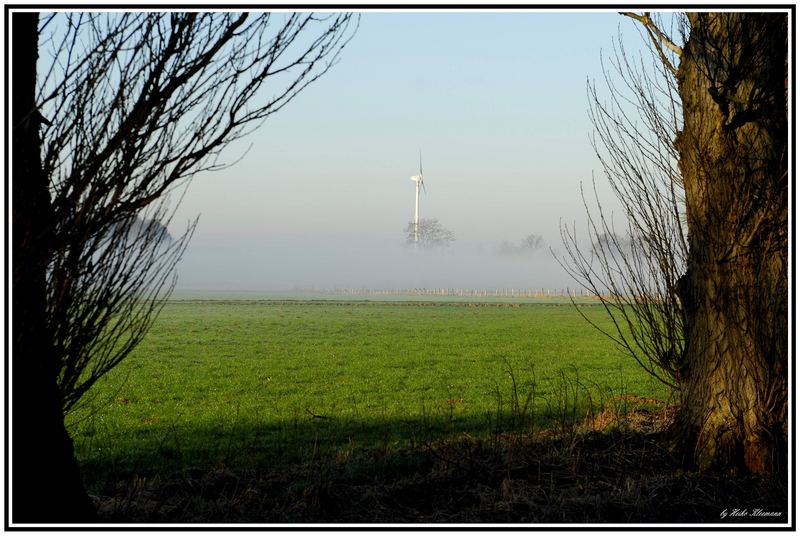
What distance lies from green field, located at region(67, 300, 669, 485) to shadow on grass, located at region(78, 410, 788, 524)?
1.37ft

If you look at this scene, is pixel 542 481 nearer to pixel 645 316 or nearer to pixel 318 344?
pixel 645 316

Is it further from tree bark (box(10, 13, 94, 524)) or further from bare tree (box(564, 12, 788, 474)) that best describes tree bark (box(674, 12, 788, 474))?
tree bark (box(10, 13, 94, 524))

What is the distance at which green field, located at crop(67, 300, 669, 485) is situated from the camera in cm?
1100

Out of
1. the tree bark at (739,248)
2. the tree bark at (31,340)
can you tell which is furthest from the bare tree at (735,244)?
the tree bark at (31,340)

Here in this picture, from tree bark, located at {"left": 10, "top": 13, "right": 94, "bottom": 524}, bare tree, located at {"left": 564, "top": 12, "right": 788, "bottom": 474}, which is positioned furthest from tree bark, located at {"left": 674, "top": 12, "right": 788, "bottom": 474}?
tree bark, located at {"left": 10, "top": 13, "right": 94, "bottom": 524}

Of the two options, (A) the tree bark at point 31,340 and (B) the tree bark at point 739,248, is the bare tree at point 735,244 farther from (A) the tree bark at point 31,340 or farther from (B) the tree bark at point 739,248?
(A) the tree bark at point 31,340

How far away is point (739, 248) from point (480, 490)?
3380 millimetres

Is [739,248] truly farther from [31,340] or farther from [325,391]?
[325,391]

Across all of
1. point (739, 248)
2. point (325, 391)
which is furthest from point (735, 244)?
point (325, 391)

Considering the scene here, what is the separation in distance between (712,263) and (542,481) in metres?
2.72

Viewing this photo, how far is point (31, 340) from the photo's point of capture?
5223mm

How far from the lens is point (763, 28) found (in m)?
7.32

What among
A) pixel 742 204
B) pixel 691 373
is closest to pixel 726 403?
pixel 691 373

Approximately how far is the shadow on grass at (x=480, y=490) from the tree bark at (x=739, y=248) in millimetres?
471
